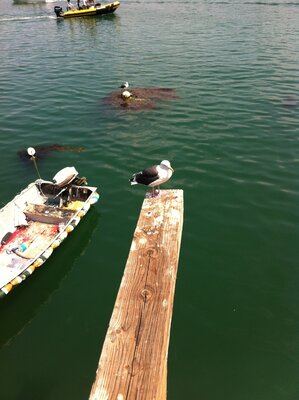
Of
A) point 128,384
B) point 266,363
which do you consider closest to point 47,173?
point 266,363

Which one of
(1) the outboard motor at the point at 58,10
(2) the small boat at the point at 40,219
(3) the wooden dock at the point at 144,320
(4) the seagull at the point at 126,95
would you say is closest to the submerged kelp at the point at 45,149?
(2) the small boat at the point at 40,219

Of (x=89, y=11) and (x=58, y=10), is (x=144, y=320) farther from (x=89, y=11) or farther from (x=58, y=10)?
(x=58, y=10)

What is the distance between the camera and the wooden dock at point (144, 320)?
140 inches

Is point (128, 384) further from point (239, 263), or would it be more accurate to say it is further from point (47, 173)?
point (47, 173)

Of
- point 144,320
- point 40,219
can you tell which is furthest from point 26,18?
point 144,320

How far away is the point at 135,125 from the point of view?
17812mm

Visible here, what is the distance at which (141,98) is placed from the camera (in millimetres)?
20859

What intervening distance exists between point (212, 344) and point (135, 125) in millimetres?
12728

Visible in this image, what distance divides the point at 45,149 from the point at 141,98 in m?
7.68

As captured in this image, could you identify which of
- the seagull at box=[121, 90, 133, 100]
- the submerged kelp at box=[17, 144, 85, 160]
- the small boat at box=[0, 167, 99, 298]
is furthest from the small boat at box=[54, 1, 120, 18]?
the small boat at box=[0, 167, 99, 298]

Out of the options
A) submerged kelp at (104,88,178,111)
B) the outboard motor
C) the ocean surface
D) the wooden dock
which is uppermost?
the outboard motor

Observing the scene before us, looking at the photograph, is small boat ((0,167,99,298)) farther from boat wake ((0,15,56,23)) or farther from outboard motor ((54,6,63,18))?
boat wake ((0,15,56,23))

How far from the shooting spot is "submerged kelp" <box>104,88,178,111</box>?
20.0m

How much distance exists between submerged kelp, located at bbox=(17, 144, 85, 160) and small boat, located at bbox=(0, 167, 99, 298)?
3.80 meters
